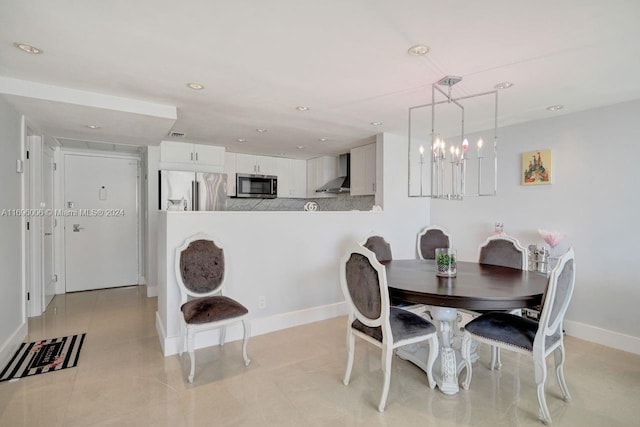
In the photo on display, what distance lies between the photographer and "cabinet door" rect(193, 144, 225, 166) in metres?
4.97

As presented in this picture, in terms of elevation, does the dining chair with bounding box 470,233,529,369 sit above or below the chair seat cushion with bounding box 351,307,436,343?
above

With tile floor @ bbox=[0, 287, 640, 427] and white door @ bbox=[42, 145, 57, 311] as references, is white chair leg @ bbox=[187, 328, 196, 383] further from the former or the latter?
white door @ bbox=[42, 145, 57, 311]

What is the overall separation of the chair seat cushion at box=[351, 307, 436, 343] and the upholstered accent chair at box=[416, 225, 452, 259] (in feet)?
6.57

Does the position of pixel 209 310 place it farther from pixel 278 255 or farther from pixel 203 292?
pixel 278 255

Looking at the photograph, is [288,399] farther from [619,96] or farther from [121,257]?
[121,257]

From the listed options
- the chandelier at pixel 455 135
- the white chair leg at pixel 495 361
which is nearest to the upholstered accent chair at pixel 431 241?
the chandelier at pixel 455 135

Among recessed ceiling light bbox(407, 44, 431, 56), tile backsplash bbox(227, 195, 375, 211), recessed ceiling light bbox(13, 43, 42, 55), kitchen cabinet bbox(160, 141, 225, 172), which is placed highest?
recessed ceiling light bbox(407, 44, 431, 56)

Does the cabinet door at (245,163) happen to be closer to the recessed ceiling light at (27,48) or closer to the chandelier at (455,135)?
the chandelier at (455,135)

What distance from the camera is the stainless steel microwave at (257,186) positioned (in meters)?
5.59

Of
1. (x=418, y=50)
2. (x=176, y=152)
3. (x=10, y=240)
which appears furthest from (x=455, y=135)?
(x=10, y=240)

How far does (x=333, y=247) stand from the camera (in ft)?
12.4

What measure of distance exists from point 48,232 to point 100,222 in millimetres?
717

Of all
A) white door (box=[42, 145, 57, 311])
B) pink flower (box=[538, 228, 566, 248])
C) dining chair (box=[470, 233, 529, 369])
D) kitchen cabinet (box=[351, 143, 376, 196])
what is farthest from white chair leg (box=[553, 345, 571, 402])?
white door (box=[42, 145, 57, 311])

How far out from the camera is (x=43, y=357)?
2.74 metres
